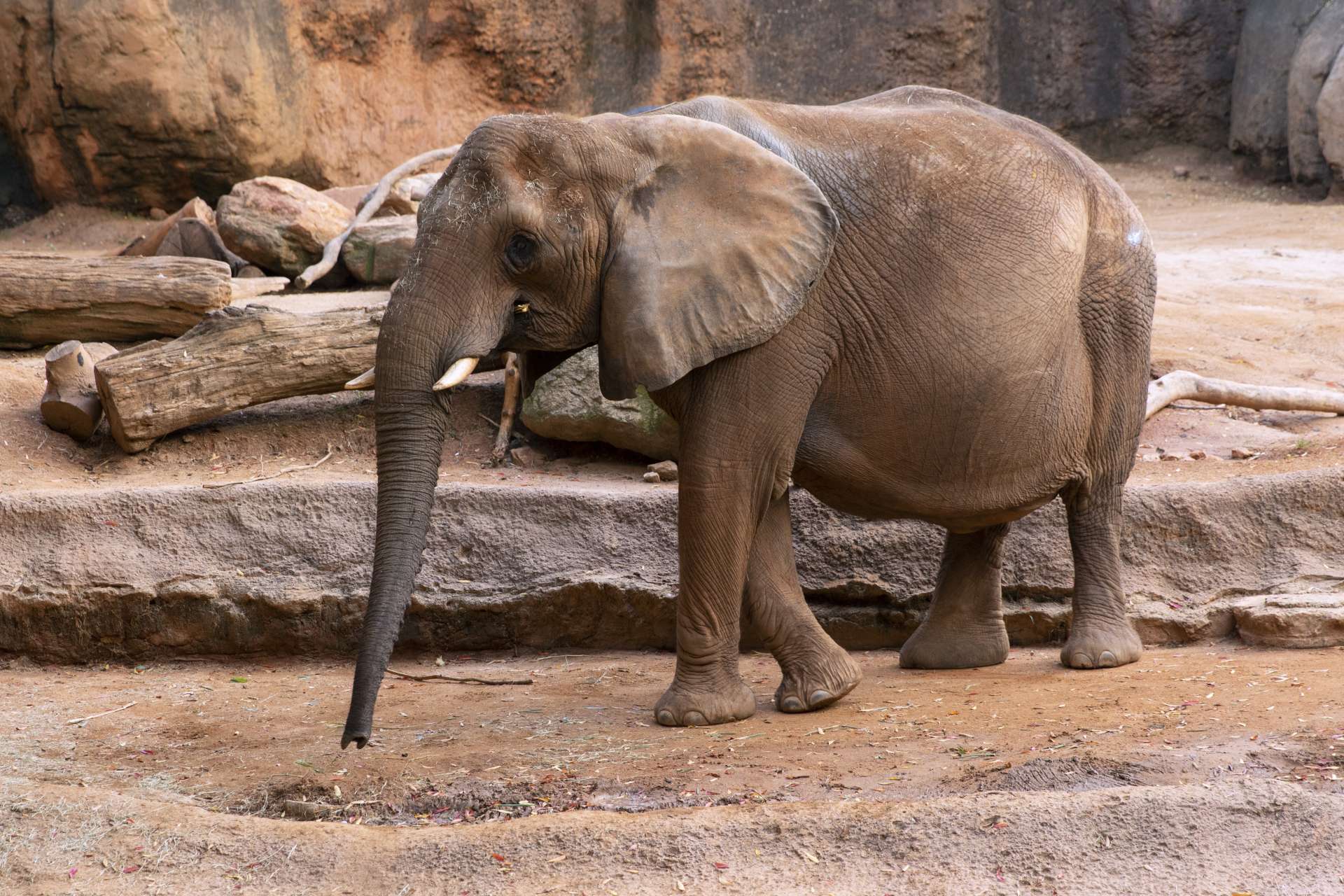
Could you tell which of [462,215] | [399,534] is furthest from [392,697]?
[462,215]

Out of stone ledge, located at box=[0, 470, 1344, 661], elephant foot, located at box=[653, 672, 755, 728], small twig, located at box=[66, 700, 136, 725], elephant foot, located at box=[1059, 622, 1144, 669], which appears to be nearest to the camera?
elephant foot, located at box=[653, 672, 755, 728]

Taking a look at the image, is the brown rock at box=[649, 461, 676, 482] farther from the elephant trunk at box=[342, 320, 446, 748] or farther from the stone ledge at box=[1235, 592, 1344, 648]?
the elephant trunk at box=[342, 320, 446, 748]

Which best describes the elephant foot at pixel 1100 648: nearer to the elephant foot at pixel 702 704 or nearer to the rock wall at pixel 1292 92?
the elephant foot at pixel 702 704

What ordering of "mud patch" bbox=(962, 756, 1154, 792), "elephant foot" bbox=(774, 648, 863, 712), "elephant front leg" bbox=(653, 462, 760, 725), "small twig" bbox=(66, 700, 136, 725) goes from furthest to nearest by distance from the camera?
"small twig" bbox=(66, 700, 136, 725) < "elephant foot" bbox=(774, 648, 863, 712) < "elephant front leg" bbox=(653, 462, 760, 725) < "mud patch" bbox=(962, 756, 1154, 792)

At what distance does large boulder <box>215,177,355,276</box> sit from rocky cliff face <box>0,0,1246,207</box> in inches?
123

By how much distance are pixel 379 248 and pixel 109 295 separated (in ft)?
6.27

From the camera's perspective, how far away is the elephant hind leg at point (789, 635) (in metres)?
5.41

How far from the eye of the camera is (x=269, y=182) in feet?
35.4

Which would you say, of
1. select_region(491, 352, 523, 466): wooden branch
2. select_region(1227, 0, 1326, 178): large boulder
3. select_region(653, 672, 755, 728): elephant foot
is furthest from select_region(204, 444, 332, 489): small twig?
select_region(1227, 0, 1326, 178): large boulder

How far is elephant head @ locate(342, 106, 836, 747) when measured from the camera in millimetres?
4625

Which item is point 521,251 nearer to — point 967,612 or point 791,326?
point 791,326

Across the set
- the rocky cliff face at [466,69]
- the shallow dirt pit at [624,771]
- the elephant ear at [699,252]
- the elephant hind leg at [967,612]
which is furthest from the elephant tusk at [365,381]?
the rocky cliff face at [466,69]

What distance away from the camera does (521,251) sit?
15.8ft

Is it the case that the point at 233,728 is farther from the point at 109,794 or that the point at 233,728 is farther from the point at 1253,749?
the point at 1253,749
